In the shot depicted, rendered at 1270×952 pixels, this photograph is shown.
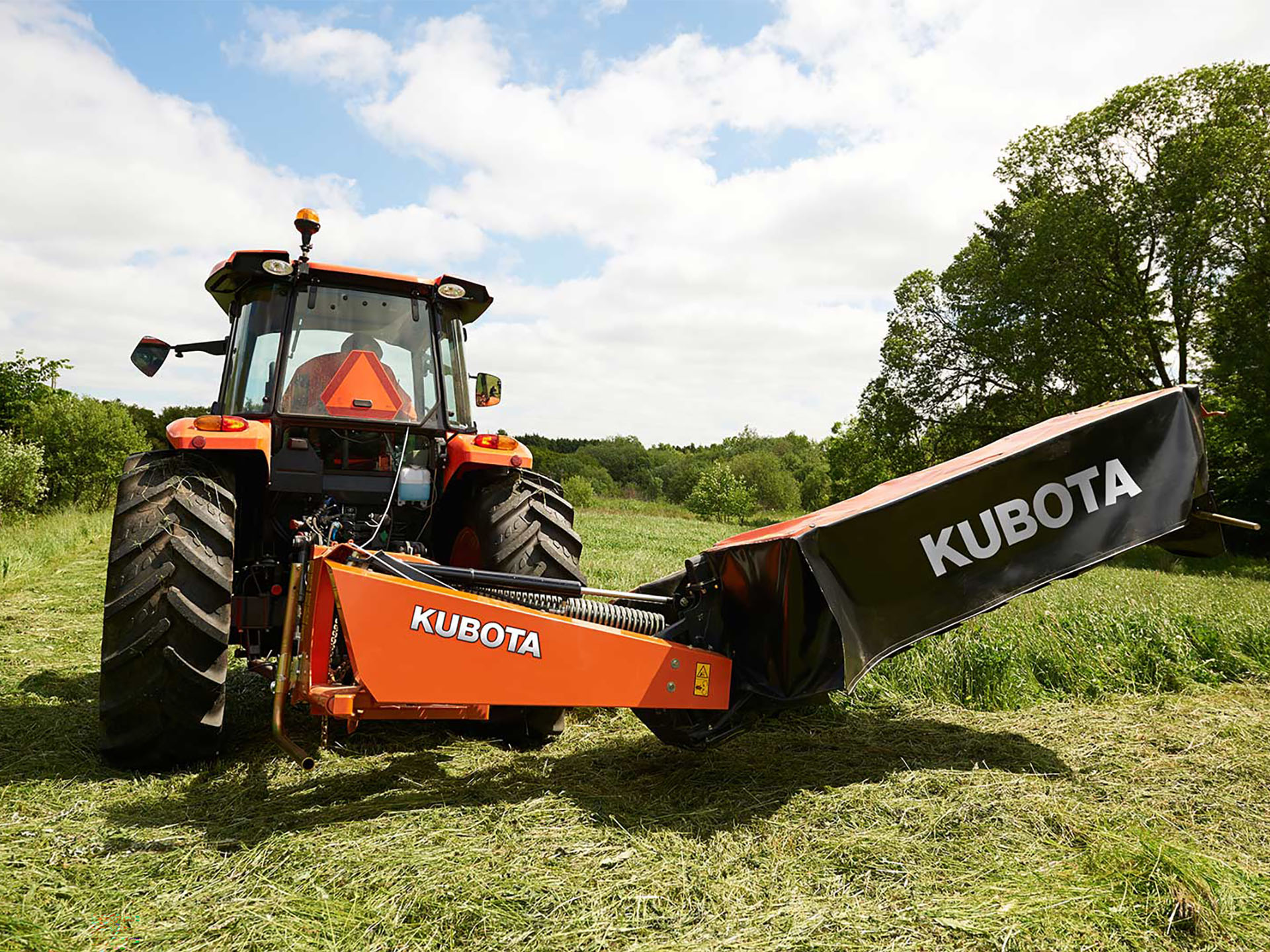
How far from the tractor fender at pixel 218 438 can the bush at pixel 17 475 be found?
18.4 meters

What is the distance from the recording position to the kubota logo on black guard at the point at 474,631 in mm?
2859

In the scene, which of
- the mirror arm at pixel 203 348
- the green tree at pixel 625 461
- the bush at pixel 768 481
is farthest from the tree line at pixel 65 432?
the green tree at pixel 625 461

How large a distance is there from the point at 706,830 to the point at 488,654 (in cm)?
96

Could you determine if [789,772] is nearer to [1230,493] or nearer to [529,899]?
[529,899]

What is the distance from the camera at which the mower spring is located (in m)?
3.33

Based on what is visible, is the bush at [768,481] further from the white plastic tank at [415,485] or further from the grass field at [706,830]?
the white plastic tank at [415,485]

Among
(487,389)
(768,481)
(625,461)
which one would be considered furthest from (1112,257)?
(625,461)

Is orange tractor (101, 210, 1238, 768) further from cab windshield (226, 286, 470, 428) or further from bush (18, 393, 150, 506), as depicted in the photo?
bush (18, 393, 150, 506)

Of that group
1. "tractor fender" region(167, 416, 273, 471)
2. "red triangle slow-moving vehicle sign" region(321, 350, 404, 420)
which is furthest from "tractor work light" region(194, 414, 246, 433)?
"red triangle slow-moving vehicle sign" region(321, 350, 404, 420)

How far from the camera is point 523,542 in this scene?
4.09 m

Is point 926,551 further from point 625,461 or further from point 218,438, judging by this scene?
point 625,461

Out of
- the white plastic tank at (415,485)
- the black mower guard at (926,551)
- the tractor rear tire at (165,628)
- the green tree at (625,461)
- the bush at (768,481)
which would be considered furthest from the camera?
the green tree at (625,461)

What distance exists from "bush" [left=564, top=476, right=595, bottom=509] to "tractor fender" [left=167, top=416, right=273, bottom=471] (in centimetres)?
4317

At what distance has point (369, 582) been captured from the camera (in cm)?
281
